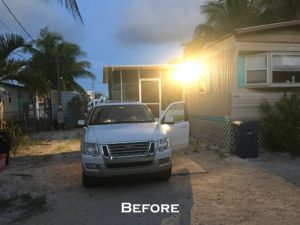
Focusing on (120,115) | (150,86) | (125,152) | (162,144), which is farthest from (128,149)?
(150,86)

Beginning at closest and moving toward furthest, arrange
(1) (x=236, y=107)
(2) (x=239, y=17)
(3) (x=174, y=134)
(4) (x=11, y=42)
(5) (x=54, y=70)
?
(3) (x=174, y=134), (1) (x=236, y=107), (4) (x=11, y=42), (2) (x=239, y=17), (5) (x=54, y=70)

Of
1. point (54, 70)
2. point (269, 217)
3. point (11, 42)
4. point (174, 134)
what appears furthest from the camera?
point (54, 70)

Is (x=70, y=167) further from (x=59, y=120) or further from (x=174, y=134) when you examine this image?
(x=59, y=120)

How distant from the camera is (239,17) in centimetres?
2886

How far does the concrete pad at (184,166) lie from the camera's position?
8828 mm

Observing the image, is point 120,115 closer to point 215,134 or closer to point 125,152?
point 125,152

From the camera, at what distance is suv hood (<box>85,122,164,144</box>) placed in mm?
7363

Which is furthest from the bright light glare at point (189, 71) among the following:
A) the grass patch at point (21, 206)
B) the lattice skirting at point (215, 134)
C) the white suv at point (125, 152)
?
the grass patch at point (21, 206)

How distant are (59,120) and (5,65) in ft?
37.4

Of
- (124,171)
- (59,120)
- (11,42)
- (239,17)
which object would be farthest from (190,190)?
(239,17)

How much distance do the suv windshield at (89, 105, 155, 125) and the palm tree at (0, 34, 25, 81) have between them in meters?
5.26

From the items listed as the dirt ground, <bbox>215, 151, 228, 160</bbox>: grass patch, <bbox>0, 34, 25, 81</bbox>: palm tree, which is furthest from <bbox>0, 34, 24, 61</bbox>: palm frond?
<bbox>215, 151, 228, 160</bbox>: grass patch

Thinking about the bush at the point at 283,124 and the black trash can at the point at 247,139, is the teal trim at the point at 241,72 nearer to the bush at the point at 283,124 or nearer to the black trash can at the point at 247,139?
the bush at the point at 283,124

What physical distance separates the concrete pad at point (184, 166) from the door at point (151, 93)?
667cm
